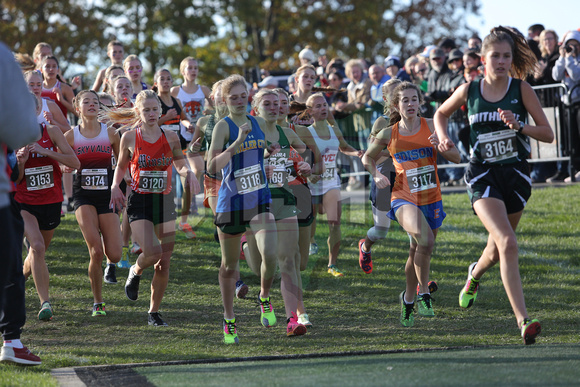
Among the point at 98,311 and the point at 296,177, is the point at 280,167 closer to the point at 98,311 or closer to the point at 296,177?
the point at 296,177

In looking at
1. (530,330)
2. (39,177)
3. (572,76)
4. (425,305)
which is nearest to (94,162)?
(39,177)

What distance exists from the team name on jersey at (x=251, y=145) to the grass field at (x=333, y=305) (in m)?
1.62

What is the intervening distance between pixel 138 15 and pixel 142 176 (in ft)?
85.8

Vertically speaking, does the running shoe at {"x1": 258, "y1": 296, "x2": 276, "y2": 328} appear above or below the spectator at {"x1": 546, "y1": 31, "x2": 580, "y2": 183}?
below

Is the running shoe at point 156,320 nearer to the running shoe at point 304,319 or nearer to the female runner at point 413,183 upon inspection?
the running shoe at point 304,319

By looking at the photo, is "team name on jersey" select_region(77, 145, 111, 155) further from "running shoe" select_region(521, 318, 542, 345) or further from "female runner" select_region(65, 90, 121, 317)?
"running shoe" select_region(521, 318, 542, 345)

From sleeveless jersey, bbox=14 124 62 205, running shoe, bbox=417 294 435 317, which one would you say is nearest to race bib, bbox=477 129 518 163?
running shoe, bbox=417 294 435 317

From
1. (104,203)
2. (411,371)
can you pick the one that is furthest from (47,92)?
(411,371)

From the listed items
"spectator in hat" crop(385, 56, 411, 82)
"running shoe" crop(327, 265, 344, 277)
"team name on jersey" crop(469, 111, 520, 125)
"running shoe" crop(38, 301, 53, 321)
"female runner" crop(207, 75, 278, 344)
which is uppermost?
"spectator in hat" crop(385, 56, 411, 82)

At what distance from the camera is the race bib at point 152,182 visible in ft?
23.7

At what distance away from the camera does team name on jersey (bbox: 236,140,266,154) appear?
6.28 meters

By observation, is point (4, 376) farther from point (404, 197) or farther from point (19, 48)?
point (19, 48)

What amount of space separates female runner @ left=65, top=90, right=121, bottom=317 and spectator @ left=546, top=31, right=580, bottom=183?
7.54 meters

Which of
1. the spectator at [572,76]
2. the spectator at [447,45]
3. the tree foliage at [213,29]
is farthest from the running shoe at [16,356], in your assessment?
the tree foliage at [213,29]
